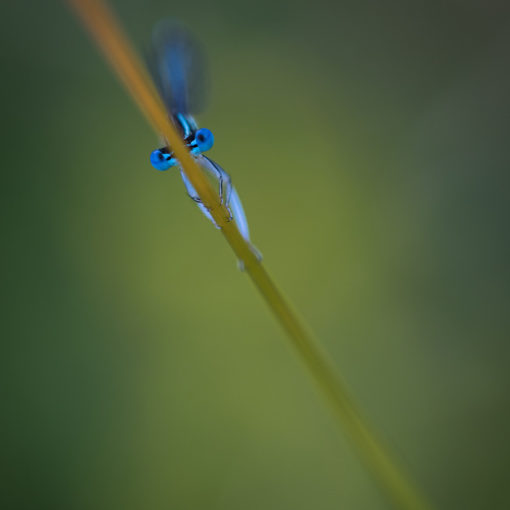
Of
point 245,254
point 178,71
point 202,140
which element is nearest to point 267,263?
point 178,71

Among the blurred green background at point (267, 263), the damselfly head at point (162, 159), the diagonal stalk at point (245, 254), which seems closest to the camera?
the diagonal stalk at point (245, 254)

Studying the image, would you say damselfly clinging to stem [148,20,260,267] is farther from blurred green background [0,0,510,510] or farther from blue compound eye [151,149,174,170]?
blurred green background [0,0,510,510]

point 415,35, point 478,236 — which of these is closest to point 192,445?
point 478,236

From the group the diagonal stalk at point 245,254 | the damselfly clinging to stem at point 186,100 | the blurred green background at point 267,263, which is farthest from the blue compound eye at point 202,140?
the blurred green background at point 267,263

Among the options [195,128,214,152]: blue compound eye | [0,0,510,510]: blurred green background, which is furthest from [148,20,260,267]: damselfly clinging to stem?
[0,0,510,510]: blurred green background

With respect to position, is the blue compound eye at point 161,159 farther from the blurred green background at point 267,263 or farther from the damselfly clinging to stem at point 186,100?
the blurred green background at point 267,263

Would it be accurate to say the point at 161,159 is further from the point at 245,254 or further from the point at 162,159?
the point at 245,254

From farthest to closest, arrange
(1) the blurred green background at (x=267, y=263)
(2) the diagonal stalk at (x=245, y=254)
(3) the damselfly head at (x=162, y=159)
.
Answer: (1) the blurred green background at (x=267, y=263) < (3) the damselfly head at (x=162, y=159) < (2) the diagonal stalk at (x=245, y=254)

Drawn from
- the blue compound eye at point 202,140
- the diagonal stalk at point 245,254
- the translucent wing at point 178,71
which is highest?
the translucent wing at point 178,71
